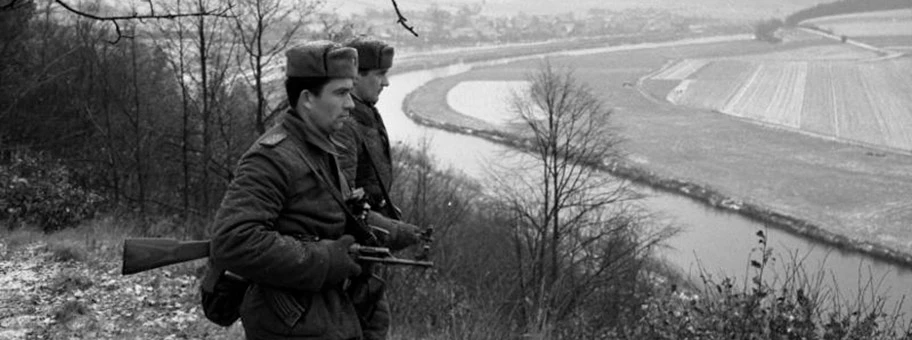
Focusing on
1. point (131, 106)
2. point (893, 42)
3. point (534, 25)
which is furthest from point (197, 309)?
point (534, 25)

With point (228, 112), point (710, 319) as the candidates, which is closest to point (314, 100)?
point (710, 319)

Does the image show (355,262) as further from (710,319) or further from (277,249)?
(710,319)

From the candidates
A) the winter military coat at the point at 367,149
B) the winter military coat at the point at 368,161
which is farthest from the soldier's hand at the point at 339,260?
the winter military coat at the point at 367,149

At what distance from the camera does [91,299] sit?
588 cm

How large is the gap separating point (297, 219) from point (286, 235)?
0.25 ft

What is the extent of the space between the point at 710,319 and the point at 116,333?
3.98 meters

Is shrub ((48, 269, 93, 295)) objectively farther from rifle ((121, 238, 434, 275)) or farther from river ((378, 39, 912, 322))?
river ((378, 39, 912, 322))

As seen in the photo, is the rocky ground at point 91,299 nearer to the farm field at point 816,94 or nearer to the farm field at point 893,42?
the farm field at point 816,94

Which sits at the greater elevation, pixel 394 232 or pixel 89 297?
pixel 394 232

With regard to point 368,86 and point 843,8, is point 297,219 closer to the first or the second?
point 368,86

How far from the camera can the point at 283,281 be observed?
2.34 m

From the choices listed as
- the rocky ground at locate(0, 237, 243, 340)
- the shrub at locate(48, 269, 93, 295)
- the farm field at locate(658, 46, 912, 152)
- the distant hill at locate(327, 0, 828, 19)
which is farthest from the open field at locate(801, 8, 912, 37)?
the shrub at locate(48, 269, 93, 295)

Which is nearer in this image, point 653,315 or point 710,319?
point 710,319

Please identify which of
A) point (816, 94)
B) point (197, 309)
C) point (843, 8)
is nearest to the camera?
point (197, 309)
